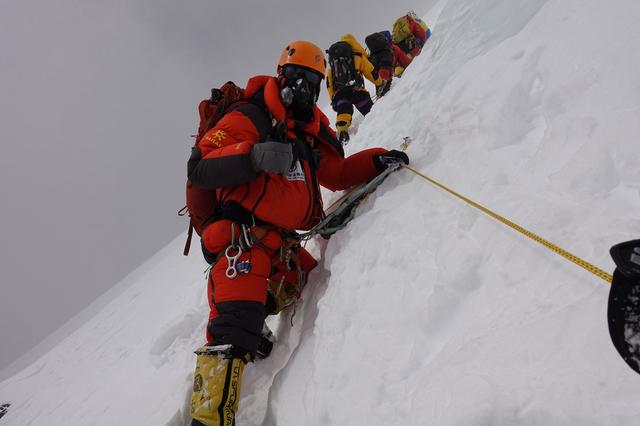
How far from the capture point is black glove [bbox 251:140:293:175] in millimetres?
2176

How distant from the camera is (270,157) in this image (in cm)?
217

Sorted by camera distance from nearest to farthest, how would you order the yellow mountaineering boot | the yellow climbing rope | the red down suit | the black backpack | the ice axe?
the ice axe
the yellow climbing rope
the yellow mountaineering boot
the red down suit
the black backpack

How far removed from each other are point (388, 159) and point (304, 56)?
42.7 inches

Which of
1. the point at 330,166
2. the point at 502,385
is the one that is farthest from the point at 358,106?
the point at 502,385

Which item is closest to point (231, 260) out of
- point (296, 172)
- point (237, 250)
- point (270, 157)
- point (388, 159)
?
point (237, 250)

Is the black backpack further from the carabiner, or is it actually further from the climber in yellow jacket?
the carabiner

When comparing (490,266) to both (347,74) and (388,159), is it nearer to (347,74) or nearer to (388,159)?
(388,159)

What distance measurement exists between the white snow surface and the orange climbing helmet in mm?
999

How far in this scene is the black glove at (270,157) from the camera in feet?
7.14

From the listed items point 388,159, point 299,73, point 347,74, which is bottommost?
point 388,159

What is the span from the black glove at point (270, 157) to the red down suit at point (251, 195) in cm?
5

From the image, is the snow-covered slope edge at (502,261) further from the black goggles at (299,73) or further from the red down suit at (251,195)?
the black goggles at (299,73)

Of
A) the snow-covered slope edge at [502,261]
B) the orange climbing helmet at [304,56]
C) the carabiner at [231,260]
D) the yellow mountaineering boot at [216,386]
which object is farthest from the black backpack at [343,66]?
the yellow mountaineering boot at [216,386]

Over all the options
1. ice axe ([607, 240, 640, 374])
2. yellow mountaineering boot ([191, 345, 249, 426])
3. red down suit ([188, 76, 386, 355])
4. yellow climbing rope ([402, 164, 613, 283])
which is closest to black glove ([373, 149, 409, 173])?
red down suit ([188, 76, 386, 355])
